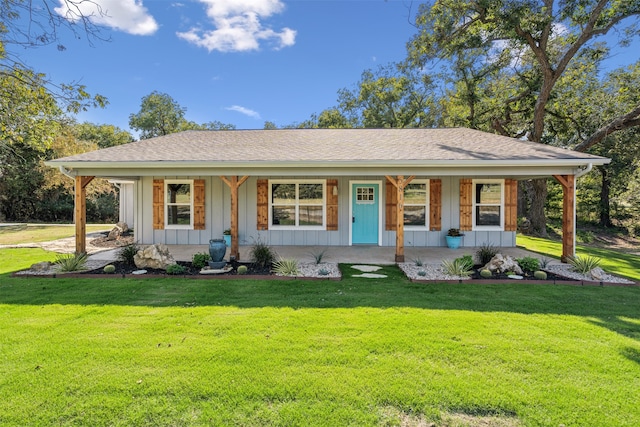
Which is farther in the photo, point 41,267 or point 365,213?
point 365,213

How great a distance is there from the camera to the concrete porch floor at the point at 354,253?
769 centimetres

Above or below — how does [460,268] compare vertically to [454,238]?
below

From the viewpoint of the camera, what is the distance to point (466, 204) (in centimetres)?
955

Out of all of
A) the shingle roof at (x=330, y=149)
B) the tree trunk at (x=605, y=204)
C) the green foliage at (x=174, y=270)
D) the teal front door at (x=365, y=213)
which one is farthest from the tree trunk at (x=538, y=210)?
the green foliage at (x=174, y=270)

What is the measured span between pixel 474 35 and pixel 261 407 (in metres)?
15.8

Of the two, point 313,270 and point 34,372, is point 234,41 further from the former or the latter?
point 34,372

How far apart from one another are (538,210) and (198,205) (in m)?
14.0

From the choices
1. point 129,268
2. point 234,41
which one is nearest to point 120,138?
point 234,41

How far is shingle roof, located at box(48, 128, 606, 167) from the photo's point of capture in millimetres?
7191

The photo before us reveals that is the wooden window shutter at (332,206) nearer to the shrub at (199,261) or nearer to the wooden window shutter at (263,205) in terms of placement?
the wooden window shutter at (263,205)

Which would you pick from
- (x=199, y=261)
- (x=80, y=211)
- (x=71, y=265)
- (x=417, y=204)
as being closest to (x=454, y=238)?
(x=417, y=204)

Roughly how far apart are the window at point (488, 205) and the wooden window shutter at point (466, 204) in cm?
16

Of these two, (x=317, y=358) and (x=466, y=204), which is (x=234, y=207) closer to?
(x=317, y=358)

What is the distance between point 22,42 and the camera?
4.98 meters
